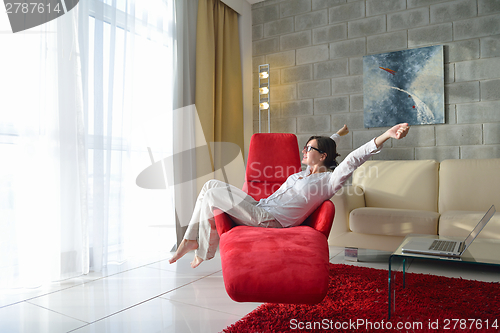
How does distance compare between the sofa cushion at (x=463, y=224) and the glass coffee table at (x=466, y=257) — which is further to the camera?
the sofa cushion at (x=463, y=224)

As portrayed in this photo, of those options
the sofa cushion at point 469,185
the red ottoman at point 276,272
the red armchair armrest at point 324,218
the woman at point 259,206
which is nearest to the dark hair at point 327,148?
the woman at point 259,206

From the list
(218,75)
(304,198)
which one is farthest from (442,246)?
(218,75)

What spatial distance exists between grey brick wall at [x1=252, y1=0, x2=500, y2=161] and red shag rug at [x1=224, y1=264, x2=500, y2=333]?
1507mm

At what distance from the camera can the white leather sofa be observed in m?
2.42

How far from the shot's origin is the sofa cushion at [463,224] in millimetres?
2227

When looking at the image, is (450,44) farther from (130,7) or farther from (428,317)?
(130,7)

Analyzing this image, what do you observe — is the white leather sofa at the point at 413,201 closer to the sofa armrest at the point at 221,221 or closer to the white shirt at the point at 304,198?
the white shirt at the point at 304,198

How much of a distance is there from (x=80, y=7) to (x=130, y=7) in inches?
18.6

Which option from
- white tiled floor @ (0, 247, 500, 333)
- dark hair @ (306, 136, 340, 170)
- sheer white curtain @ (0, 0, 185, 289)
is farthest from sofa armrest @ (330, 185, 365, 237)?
sheer white curtain @ (0, 0, 185, 289)

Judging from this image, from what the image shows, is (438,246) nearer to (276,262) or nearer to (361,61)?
(276,262)

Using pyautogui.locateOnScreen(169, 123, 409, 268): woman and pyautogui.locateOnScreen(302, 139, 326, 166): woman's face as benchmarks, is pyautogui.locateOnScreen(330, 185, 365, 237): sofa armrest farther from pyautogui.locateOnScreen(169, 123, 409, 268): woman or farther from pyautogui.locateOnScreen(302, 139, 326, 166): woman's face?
pyautogui.locateOnScreen(169, 123, 409, 268): woman

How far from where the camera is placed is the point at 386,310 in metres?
1.69

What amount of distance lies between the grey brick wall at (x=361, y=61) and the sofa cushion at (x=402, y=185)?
300 mm

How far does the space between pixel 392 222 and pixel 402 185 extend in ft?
2.06
